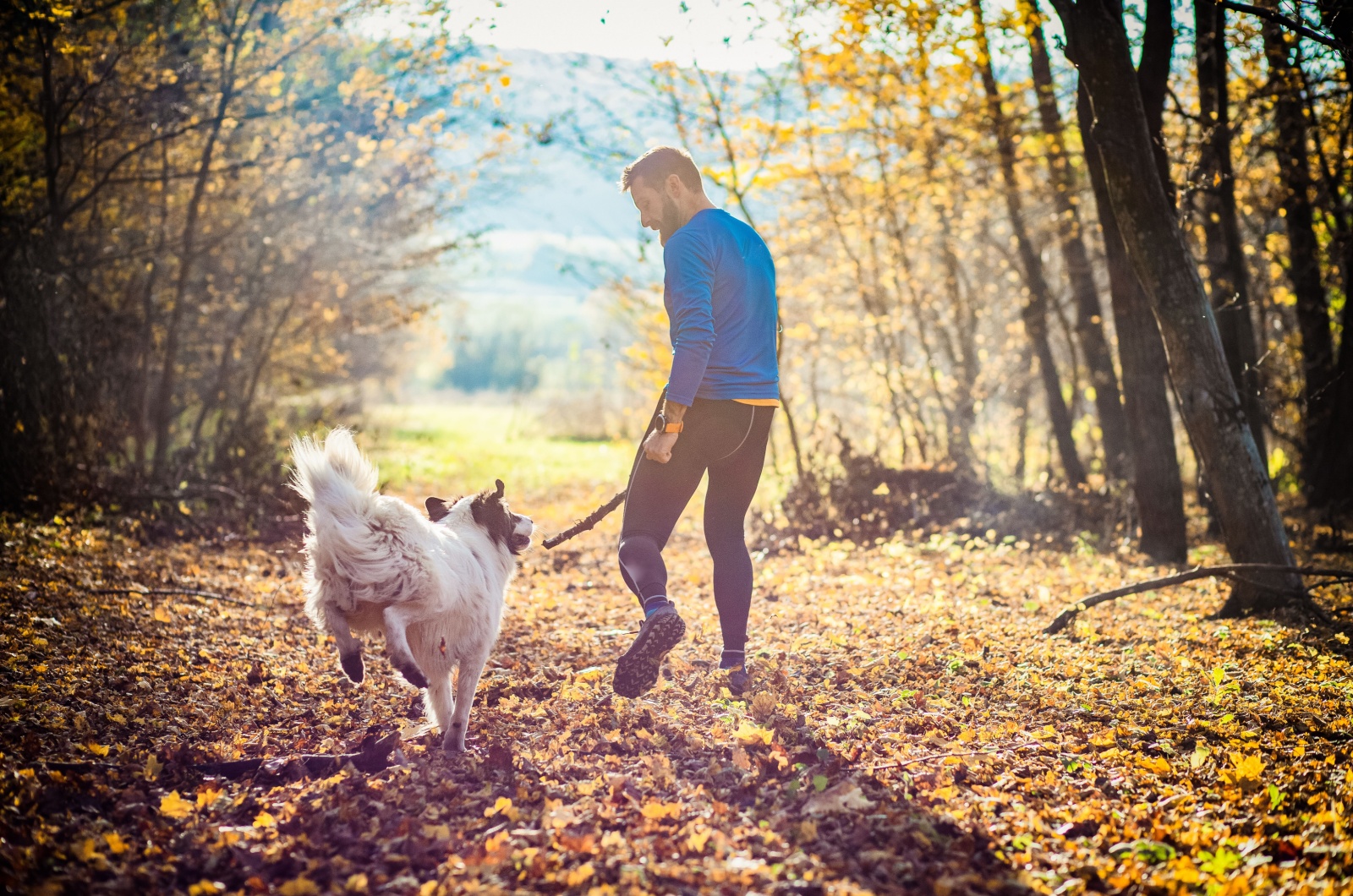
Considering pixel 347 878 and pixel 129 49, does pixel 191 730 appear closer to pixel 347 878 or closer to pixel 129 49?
pixel 347 878

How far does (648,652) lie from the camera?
12.5 ft

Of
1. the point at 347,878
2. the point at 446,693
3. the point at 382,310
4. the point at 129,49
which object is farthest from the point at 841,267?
the point at 347,878

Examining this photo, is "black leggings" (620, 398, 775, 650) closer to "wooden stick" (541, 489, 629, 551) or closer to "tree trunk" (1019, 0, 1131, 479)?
"wooden stick" (541, 489, 629, 551)

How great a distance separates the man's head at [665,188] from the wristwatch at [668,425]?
85 cm

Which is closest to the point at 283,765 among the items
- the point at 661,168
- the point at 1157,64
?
the point at 661,168

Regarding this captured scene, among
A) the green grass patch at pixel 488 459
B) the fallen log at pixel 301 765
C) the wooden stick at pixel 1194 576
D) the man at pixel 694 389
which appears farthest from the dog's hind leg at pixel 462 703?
the green grass patch at pixel 488 459

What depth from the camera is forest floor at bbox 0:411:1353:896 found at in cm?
276

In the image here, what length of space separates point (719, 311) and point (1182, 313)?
373 centimetres

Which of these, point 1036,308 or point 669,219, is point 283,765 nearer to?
point 669,219

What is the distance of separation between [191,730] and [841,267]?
1168cm

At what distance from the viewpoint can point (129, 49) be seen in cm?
899

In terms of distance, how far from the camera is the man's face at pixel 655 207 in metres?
4.04

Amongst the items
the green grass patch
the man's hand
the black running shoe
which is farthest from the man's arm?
the green grass patch

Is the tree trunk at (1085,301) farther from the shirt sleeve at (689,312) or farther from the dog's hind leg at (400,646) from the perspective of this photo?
the dog's hind leg at (400,646)
